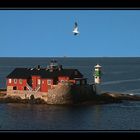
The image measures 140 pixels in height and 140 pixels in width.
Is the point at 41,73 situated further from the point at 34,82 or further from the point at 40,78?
the point at 34,82

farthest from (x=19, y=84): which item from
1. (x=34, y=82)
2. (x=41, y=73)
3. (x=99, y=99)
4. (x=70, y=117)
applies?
(x=70, y=117)

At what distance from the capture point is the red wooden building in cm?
1952

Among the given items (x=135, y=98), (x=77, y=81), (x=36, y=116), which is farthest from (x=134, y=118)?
(x=135, y=98)

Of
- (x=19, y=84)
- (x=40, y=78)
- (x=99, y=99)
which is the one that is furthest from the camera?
(x=99, y=99)

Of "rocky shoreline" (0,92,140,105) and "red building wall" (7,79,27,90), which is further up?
"red building wall" (7,79,27,90)

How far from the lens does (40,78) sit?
65.9 feet

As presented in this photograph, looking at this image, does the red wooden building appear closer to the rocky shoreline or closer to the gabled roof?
the gabled roof

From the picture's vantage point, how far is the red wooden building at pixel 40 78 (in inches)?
768

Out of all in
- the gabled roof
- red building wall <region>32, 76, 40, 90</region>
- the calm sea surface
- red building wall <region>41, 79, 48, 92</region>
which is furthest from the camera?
red building wall <region>32, 76, 40, 90</region>

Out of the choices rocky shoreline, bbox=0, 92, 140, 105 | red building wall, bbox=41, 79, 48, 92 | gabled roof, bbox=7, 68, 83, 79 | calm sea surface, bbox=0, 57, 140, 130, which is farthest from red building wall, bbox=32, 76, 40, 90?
calm sea surface, bbox=0, 57, 140, 130

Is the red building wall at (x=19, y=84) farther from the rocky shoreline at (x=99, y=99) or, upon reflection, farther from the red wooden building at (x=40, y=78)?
the rocky shoreline at (x=99, y=99)

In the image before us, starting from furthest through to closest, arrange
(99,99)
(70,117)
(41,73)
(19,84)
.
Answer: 1. (99,99)
2. (41,73)
3. (19,84)
4. (70,117)

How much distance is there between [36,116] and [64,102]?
9.79 feet
